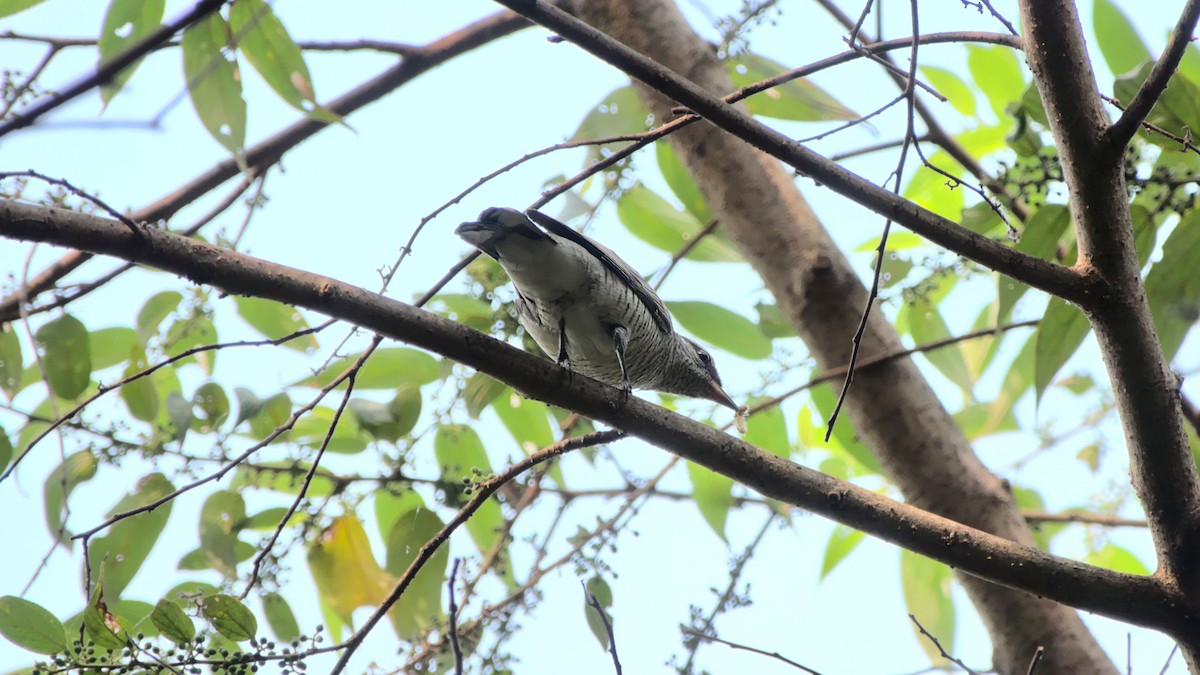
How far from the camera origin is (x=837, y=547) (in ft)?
13.0

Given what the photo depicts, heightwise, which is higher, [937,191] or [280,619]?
[937,191]

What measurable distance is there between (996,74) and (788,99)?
1.04 meters


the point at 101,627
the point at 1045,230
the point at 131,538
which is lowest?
the point at 101,627

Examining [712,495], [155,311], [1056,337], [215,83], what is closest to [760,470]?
[1056,337]

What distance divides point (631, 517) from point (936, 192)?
1.77m

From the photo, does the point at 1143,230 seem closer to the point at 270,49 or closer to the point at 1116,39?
the point at 1116,39

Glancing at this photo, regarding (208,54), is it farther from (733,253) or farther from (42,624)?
(733,253)

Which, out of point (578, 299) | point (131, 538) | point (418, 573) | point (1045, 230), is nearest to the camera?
point (1045, 230)

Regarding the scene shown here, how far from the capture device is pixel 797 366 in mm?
3557

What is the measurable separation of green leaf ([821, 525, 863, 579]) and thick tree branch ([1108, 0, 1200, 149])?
245cm

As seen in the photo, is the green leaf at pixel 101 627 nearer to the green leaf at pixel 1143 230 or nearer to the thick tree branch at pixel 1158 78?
the thick tree branch at pixel 1158 78

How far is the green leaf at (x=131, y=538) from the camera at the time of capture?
258cm

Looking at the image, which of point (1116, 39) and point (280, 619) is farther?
point (1116, 39)

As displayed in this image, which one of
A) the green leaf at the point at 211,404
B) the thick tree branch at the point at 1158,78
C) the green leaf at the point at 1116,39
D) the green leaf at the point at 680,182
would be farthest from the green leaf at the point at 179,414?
the green leaf at the point at 1116,39
